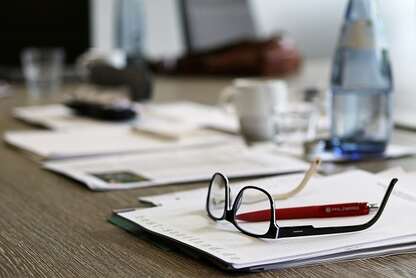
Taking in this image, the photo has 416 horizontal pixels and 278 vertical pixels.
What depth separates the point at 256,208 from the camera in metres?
0.89

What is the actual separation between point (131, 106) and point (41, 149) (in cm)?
43

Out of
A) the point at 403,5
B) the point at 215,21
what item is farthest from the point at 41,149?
the point at 403,5

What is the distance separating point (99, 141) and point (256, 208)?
2.26 feet

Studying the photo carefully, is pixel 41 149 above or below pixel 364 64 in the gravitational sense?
below

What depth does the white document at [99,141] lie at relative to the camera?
1.41 metres

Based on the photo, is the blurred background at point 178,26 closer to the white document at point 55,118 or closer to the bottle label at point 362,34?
the white document at point 55,118

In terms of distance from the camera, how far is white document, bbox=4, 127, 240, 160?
4.64ft

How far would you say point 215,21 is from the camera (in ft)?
10.8

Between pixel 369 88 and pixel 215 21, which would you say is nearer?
pixel 369 88

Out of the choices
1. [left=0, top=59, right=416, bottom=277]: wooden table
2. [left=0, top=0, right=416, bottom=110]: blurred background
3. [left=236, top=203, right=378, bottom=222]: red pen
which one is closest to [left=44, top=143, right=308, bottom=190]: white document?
[left=0, top=59, right=416, bottom=277]: wooden table

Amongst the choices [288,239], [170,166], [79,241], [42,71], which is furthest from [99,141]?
[42,71]

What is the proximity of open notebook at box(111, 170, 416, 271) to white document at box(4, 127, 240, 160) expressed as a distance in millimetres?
456

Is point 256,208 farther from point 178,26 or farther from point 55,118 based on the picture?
point 178,26

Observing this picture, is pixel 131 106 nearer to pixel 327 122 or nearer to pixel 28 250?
pixel 327 122
